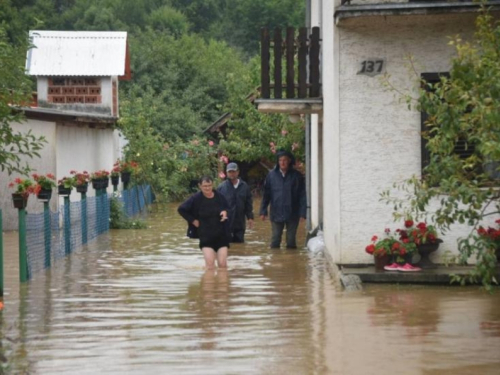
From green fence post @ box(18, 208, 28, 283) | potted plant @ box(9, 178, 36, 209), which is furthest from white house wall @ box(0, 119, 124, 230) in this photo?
green fence post @ box(18, 208, 28, 283)

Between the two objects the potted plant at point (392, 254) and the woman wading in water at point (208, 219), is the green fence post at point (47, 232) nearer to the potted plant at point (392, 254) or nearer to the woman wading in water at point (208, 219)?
the woman wading in water at point (208, 219)

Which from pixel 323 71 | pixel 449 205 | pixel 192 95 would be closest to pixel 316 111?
pixel 323 71

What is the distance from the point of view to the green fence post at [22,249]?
16.9 m

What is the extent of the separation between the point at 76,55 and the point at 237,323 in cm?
2998

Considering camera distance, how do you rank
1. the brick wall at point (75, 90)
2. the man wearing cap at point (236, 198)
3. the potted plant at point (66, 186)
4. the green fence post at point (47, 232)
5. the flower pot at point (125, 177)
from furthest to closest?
the brick wall at point (75, 90) < the flower pot at point (125, 177) < the man wearing cap at point (236, 198) < the potted plant at point (66, 186) < the green fence post at point (47, 232)

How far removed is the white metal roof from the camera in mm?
41219

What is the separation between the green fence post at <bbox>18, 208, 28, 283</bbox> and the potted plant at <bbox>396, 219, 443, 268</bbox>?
16.4ft

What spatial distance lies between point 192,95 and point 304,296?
38.1 m

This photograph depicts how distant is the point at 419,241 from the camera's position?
634 inches

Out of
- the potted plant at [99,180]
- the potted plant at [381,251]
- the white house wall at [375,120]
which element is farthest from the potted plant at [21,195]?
the potted plant at [99,180]

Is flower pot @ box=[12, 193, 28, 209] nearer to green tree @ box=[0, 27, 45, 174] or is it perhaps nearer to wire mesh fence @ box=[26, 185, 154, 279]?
wire mesh fence @ box=[26, 185, 154, 279]

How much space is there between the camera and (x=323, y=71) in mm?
20406

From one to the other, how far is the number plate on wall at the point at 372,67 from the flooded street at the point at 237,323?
288cm

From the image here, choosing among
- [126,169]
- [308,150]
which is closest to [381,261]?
[308,150]
